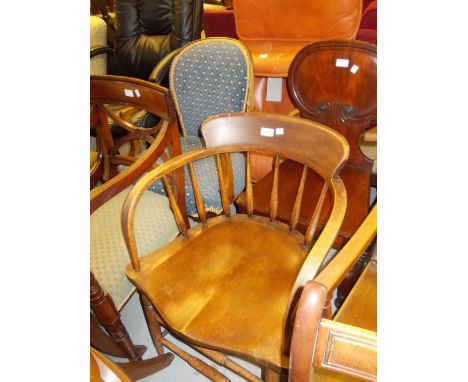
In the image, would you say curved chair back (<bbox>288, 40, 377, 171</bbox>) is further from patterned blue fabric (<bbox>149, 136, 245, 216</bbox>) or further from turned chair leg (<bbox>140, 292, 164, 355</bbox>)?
turned chair leg (<bbox>140, 292, 164, 355</bbox>)

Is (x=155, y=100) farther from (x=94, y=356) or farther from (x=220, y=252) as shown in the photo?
(x=94, y=356)

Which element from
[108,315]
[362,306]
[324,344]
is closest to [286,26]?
[362,306]

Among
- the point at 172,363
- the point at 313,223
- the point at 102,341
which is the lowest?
the point at 172,363

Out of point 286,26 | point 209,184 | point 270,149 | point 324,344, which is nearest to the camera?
point 324,344

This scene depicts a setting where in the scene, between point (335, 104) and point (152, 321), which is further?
point (335, 104)

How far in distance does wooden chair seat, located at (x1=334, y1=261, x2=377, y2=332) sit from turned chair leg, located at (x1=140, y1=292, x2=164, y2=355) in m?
0.52

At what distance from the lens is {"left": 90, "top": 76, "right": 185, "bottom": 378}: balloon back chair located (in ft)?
3.44

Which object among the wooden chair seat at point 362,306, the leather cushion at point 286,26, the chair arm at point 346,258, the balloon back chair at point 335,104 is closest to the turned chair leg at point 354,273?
the balloon back chair at point 335,104

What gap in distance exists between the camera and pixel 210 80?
160 centimetres

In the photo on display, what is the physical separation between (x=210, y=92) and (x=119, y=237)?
0.79 m

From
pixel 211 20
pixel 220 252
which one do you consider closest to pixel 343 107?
pixel 220 252

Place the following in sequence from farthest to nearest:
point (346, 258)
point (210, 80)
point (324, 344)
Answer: point (210, 80), point (346, 258), point (324, 344)

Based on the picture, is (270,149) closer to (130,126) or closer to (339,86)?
(339,86)
